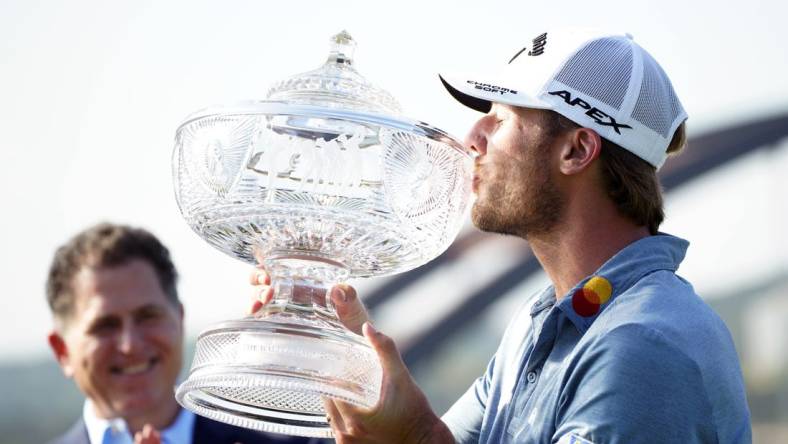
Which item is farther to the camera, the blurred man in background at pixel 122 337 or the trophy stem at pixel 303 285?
the blurred man in background at pixel 122 337

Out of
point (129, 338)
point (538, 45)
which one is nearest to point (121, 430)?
point (129, 338)

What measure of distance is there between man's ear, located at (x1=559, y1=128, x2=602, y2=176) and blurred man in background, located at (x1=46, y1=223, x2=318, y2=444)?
1.84 meters

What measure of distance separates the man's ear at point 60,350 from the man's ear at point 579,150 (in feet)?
8.71

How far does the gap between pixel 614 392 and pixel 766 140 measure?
18921mm

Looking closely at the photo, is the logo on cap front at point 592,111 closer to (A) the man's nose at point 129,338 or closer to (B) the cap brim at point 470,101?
(B) the cap brim at point 470,101

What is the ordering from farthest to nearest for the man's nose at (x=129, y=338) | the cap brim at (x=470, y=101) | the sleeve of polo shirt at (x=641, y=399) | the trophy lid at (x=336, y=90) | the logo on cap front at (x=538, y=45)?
the man's nose at (x=129, y=338)
the cap brim at (x=470, y=101)
the logo on cap front at (x=538, y=45)
the trophy lid at (x=336, y=90)
the sleeve of polo shirt at (x=641, y=399)

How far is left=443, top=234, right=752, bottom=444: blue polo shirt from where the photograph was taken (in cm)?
312

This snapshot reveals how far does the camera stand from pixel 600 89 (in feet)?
12.7

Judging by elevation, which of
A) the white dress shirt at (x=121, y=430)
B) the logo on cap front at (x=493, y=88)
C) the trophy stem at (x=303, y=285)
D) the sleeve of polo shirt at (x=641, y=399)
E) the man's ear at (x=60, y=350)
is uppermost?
the logo on cap front at (x=493, y=88)

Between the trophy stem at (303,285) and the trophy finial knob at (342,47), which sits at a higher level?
the trophy finial knob at (342,47)

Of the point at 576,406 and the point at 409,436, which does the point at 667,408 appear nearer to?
the point at 576,406

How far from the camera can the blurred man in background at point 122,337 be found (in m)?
5.26

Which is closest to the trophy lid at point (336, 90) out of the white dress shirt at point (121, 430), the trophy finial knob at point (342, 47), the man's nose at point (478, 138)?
the trophy finial knob at point (342, 47)

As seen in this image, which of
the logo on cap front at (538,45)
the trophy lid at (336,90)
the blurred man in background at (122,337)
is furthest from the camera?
the blurred man in background at (122,337)
